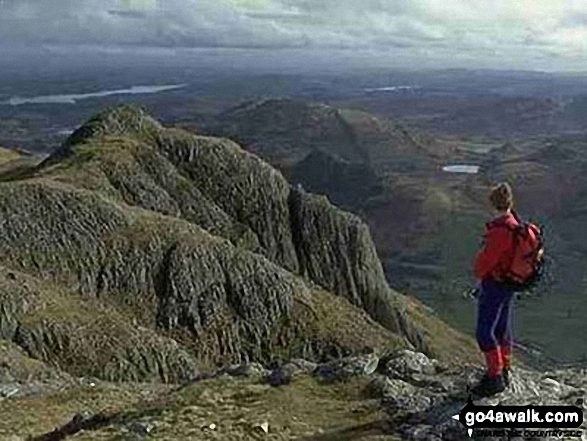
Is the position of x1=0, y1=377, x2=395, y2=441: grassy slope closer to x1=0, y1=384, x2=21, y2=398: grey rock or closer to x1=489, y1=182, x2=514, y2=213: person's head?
x1=489, y1=182, x2=514, y2=213: person's head

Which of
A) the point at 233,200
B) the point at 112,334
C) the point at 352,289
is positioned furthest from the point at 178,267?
the point at 352,289

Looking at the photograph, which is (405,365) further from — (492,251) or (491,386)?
(492,251)

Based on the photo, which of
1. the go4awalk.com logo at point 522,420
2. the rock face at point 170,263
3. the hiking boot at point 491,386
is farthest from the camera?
the rock face at point 170,263

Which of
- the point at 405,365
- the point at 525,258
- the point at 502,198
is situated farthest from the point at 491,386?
the point at 405,365

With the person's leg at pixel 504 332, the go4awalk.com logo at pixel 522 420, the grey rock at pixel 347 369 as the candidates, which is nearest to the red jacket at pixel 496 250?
the person's leg at pixel 504 332

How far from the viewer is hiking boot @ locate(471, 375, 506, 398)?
1772 centimetres

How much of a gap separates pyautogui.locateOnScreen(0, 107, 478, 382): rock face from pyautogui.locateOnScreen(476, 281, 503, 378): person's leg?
3538 centimetres

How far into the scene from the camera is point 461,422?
17109 millimetres

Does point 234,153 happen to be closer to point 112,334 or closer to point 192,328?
point 192,328

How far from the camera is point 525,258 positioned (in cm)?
1662

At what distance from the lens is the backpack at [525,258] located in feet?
54.4

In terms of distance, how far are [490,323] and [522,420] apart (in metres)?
1.81

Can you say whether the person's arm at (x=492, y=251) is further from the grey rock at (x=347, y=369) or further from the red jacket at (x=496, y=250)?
the grey rock at (x=347, y=369)

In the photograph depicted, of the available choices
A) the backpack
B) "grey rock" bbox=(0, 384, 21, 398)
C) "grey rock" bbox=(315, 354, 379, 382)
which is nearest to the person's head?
the backpack
